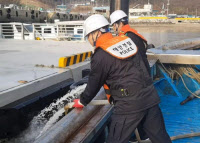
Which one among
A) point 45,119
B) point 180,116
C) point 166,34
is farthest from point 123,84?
point 166,34

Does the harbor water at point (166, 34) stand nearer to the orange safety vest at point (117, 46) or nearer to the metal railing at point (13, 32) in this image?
the metal railing at point (13, 32)

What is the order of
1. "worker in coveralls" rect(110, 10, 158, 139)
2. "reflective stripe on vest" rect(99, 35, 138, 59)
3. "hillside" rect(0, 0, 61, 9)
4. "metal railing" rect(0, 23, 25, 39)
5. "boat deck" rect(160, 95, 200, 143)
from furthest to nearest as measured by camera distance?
"hillside" rect(0, 0, 61, 9)
"metal railing" rect(0, 23, 25, 39)
"boat deck" rect(160, 95, 200, 143)
"worker in coveralls" rect(110, 10, 158, 139)
"reflective stripe on vest" rect(99, 35, 138, 59)

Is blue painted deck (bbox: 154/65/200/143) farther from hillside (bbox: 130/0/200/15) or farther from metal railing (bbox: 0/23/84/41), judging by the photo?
hillside (bbox: 130/0/200/15)

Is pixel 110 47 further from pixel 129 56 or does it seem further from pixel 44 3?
pixel 44 3

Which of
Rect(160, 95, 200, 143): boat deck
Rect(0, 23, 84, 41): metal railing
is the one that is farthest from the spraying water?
Rect(0, 23, 84, 41): metal railing

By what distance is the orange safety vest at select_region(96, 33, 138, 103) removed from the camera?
2.27 metres

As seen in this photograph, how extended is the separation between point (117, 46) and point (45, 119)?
9.51ft

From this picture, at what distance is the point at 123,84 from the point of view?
2332mm

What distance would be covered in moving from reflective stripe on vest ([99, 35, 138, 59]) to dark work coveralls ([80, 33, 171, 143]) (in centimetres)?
4

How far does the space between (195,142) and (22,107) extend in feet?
9.99

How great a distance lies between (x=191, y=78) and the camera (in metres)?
6.38

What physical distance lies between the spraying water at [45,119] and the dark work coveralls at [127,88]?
202cm

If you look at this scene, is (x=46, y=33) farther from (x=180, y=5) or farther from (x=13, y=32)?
(x=180, y=5)

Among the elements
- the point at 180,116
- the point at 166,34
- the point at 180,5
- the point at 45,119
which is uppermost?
the point at 180,5
